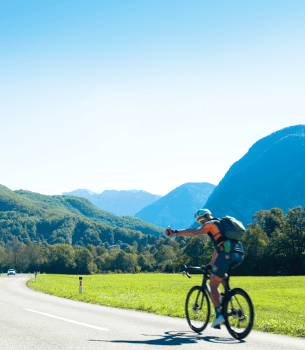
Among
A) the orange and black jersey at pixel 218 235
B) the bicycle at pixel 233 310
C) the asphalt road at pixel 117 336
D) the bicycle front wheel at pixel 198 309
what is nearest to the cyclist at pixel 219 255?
the orange and black jersey at pixel 218 235

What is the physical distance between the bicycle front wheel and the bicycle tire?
0.64 metres

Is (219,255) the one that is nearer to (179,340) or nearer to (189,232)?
(189,232)

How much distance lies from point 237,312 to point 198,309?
4.29ft

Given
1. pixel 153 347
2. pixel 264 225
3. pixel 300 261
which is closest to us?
pixel 153 347

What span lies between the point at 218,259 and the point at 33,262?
15426cm

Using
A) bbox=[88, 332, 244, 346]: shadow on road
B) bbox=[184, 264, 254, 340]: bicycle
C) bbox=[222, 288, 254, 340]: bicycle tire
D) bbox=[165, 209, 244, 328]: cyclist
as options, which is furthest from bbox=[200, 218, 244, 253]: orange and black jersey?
bbox=[88, 332, 244, 346]: shadow on road

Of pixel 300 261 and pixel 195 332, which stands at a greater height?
pixel 195 332

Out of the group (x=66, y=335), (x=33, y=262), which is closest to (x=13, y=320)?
(x=66, y=335)

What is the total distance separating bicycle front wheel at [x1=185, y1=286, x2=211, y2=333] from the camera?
26.3 feet

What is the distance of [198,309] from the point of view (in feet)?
27.2

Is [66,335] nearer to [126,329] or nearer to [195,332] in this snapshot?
[126,329]

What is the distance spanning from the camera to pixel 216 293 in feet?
24.8

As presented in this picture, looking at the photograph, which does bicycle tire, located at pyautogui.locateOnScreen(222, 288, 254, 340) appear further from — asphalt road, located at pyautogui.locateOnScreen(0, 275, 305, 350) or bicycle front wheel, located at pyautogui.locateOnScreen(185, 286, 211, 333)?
bicycle front wheel, located at pyautogui.locateOnScreen(185, 286, 211, 333)

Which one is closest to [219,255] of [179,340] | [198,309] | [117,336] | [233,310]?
[233,310]
